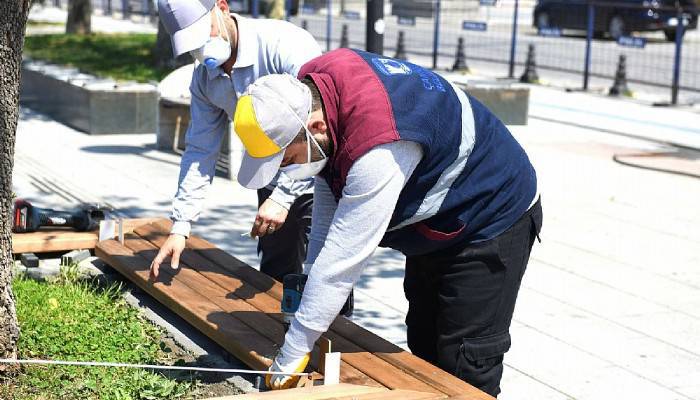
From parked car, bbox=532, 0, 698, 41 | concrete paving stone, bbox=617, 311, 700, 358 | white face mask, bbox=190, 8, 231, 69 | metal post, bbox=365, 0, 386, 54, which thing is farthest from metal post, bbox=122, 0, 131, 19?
white face mask, bbox=190, 8, 231, 69

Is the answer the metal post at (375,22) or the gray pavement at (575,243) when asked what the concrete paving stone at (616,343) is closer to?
the gray pavement at (575,243)

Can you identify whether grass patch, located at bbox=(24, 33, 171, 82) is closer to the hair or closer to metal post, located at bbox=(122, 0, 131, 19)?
metal post, located at bbox=(122, 0, 131, 19)

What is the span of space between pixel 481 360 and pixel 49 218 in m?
3.28

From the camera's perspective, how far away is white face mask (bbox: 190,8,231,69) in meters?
4.32

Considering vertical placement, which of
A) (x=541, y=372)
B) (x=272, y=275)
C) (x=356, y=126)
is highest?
(x=356, y=126)

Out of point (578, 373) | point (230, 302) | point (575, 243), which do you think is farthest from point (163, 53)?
point (578, 373)

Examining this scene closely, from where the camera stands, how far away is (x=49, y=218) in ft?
20.4

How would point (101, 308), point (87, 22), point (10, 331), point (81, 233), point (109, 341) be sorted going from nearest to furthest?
point (10, 331) < point (109, 341) < point (101, 308) < point (81, 233) < point (87, 22)

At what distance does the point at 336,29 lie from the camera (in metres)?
26.4

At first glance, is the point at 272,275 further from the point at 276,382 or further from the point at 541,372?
the point at 276,382

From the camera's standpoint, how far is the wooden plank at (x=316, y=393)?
3465mm

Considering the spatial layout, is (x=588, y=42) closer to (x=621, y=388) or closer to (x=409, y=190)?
(x=621, y=388)

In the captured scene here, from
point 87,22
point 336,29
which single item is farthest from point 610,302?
point 336,29

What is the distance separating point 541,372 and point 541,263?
6.57ft
